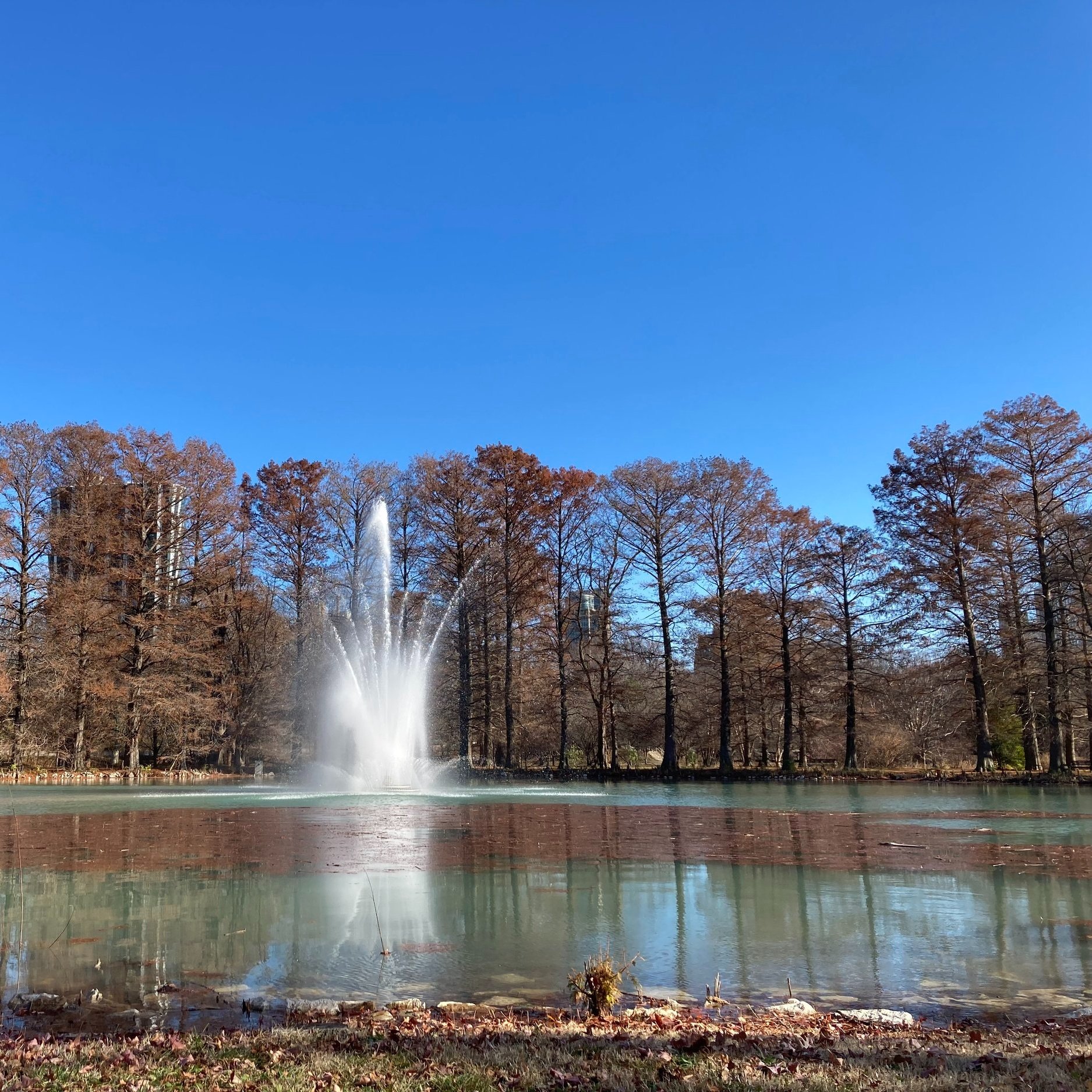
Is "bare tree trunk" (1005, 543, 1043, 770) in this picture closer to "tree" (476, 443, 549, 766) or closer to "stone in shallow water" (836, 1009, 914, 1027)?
"tree" (476, 443, 549, 766)

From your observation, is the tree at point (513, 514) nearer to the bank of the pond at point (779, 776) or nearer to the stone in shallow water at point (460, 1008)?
the bank of the pond at point (779, 776)

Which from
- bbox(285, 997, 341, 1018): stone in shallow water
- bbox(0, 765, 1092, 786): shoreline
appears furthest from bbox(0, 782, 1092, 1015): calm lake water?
bbox(0, 765, 1092, 786): shoreline

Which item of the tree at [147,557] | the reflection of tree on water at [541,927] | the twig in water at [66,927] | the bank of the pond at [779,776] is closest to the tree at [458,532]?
the bank of the pond at [779,776]

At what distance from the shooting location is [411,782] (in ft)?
98.1

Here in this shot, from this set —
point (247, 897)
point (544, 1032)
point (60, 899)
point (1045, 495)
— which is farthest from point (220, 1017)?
point (1045, 495)

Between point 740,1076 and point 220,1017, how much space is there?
363 cm

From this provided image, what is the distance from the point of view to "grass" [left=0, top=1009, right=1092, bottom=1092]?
13.5 ft

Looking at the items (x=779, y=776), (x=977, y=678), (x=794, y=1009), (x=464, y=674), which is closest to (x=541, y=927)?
(x=794, y=1009)

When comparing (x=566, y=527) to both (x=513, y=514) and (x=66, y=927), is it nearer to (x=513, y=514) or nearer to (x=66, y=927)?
(x=513, y=514)

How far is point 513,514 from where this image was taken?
4084 cm

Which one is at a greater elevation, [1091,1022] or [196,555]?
[196,555]

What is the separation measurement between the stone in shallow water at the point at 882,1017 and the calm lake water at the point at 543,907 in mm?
408

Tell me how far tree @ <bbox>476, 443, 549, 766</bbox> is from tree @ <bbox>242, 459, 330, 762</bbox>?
8.57 meters

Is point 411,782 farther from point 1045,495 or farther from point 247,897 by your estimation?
point 1045,495
